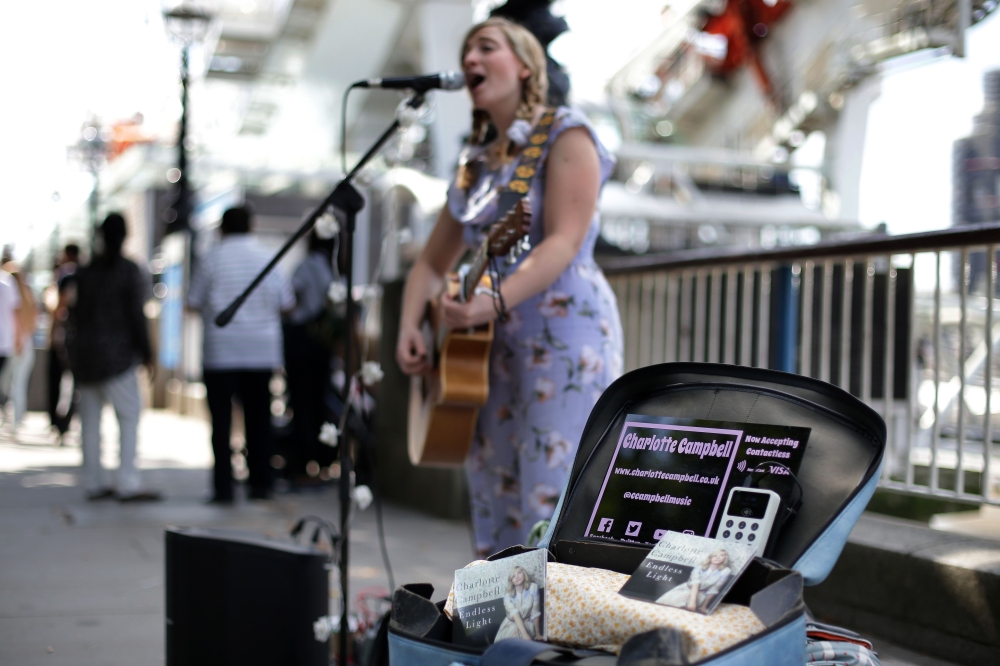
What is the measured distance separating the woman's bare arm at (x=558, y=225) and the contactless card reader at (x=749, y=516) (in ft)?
3.69

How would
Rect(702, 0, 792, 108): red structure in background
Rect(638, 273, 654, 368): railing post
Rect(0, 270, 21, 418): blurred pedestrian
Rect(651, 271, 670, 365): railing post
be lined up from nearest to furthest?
Rect(651, 271, 670, 365): railing post, Rect(638, 273, 654, 368): railing post, Rect(0, 270, 21, 418): blurred pedestrian, Rect(702, 0, 792, 108): red structure in background

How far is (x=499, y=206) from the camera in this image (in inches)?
111

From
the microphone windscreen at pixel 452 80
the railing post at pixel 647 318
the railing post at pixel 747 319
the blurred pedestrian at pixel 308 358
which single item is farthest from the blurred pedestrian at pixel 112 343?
the microphone windscreen at pixel 452 80

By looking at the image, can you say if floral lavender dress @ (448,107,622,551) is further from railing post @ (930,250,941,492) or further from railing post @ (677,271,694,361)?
railing post @ (677,271,694,361)

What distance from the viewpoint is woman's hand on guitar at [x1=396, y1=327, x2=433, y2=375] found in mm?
3053

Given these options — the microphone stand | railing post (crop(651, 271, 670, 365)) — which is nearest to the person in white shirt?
railing post (crop(651, 271, 670, 365))

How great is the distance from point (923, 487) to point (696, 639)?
9.57ft

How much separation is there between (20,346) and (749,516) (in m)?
11.2

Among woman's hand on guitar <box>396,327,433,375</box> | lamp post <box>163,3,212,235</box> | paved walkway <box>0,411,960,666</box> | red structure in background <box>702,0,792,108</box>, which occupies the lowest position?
paved walkway <box>0,411,960,666</box>

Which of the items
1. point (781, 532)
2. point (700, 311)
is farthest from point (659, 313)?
point (781, 532)

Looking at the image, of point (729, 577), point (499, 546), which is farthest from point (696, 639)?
point (499, 546)

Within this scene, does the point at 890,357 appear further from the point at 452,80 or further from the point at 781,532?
the point at 781,532

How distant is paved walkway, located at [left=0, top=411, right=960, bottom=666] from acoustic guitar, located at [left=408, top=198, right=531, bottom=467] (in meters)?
0.74

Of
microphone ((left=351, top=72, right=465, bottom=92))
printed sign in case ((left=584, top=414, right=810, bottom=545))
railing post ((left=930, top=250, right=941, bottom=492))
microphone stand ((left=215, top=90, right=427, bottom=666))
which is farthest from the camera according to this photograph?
railing post ((left=930, top=250, right=941, bottom=492))
